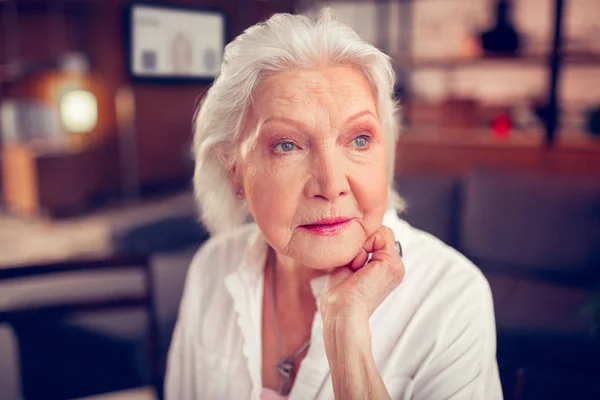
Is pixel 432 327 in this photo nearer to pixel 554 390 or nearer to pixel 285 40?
pixel 285 40

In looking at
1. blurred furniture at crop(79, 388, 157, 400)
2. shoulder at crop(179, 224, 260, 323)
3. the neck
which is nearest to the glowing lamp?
blurred furniture at crop(79, 388, 157, 400)

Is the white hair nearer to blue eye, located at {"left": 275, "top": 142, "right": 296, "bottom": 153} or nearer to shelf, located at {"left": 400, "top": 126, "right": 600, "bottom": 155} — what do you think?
blue eye, located at {"left": 275, "top": 142, "right": 296, "bottom": 153}

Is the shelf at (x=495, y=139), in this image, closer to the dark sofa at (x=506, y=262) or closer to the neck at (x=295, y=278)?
the dark sofa at (x=506, y=262)

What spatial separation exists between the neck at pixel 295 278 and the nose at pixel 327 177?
0.24m

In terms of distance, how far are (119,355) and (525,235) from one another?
179 cm

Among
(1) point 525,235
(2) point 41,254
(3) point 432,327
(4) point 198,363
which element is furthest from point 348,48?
(2) point 41,254

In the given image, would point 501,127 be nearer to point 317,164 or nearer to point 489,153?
point 489,153

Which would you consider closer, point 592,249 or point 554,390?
point 554,390

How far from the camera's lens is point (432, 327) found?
92cm

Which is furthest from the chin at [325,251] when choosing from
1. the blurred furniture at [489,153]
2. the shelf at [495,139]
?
the shelf at [495,139]

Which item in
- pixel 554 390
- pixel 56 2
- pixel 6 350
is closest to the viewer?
pixel 554 390

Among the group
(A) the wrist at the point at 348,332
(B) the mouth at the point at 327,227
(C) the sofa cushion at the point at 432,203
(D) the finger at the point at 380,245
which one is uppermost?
(B) the mouth at the point at 327,227

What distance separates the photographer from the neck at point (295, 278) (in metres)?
1.07

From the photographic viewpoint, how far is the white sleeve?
879mm
